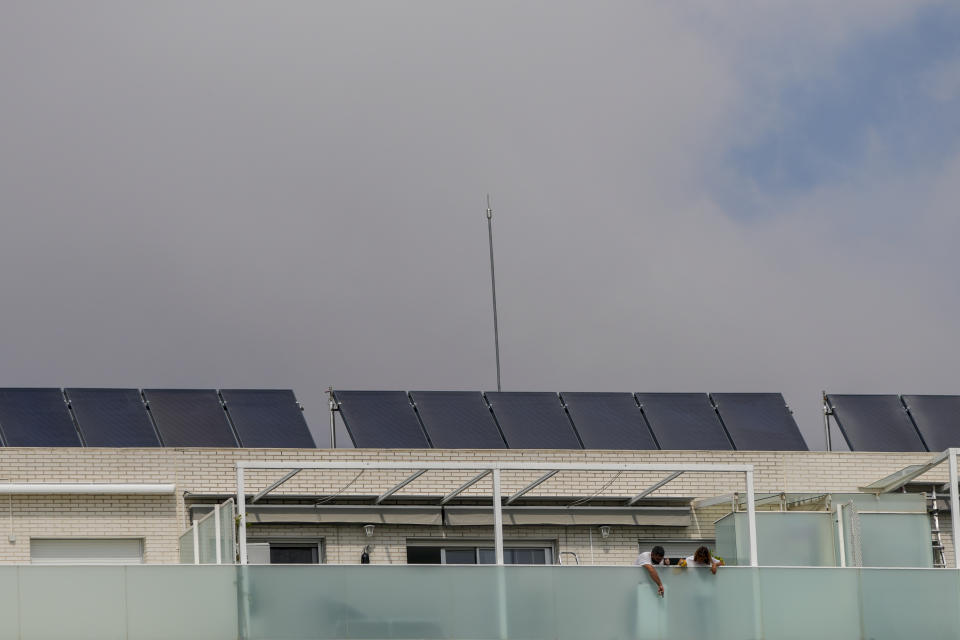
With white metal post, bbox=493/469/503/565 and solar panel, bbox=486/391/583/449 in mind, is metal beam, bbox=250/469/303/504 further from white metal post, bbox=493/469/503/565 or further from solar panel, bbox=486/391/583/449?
solar panel, bbox=486/391/583/449

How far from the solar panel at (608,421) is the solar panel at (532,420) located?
0.20 m

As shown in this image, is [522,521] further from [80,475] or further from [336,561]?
[80,475]

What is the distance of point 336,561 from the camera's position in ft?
107

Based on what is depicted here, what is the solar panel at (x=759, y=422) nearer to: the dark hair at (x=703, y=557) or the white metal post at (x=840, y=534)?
the white metal post at (x=840, y=534)

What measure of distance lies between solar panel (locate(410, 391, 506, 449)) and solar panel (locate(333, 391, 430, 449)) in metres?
0.20

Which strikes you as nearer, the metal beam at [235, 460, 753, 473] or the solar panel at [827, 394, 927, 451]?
the metal beam at [235, 460, 753, 473]

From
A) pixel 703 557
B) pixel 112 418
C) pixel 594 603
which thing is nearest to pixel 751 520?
pixel 703 557

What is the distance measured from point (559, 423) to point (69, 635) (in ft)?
33.3

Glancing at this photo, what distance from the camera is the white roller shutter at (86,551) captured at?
3164 cm

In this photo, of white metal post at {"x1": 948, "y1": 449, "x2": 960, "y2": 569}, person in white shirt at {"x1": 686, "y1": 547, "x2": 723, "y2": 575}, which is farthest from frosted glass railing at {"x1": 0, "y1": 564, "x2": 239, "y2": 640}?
white metal post at {"x1": 948, "y1": 449, "x2": 960, "y2": 569}

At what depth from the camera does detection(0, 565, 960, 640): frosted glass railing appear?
93.4 feet

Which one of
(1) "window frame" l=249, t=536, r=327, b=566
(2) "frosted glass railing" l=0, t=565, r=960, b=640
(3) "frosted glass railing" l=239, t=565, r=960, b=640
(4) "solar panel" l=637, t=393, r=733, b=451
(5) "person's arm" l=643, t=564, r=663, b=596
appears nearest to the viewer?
(2) "frosted glass railing" l=0, t=565, r=960, b=640

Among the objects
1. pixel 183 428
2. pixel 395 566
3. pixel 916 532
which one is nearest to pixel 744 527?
pixel 916 532

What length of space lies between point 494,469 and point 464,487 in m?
2.16
